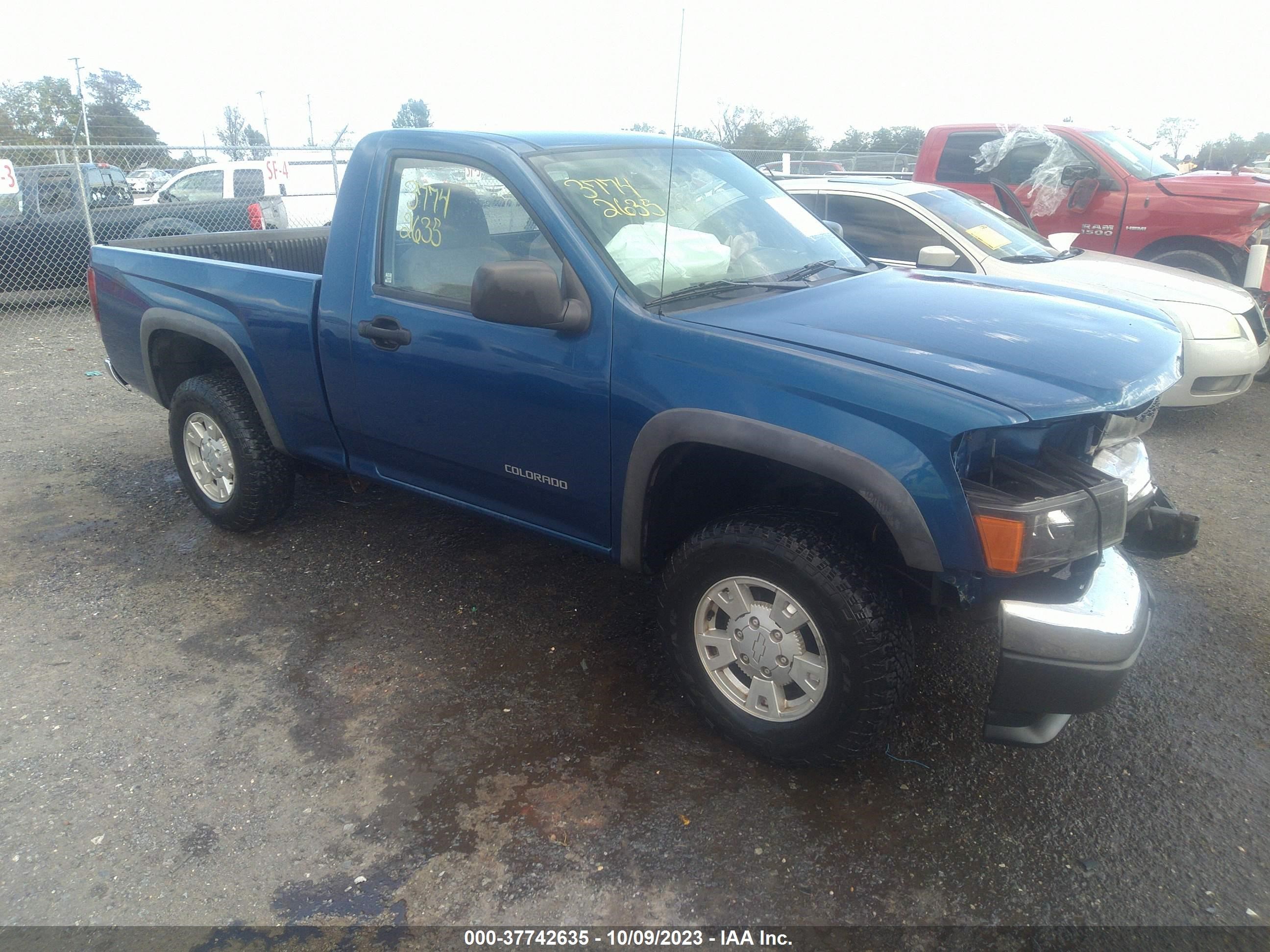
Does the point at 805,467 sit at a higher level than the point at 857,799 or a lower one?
higher

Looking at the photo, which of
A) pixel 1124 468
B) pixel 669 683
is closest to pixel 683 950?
pixel 669 683

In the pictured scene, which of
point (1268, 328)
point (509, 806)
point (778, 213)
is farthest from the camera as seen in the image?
point (1268, 328)

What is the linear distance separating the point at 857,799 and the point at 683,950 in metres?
0.74

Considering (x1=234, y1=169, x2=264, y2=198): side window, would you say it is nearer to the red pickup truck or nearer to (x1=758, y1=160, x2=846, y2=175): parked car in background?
(x1=758, y1=160, x2=846, y2=175): parked car in background

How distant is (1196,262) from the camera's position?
7277 millimetres

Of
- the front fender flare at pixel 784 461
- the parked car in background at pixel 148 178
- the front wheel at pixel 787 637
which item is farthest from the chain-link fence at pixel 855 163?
the front wheel at pixel 787 637

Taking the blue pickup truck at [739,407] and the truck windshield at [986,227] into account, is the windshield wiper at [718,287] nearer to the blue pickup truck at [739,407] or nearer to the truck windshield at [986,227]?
the blue pickup truck at [739,407]

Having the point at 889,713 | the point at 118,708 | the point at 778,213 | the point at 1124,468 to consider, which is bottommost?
the point at 118,708

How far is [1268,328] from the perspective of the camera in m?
6.89

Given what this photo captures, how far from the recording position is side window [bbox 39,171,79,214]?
414 inches

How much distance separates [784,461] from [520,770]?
1271 mm

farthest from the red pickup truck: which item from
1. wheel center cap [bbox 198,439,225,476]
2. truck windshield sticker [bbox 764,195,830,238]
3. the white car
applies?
wheel center cap [bbox 198,439,225,476]

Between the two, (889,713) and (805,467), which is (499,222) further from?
(889,713)

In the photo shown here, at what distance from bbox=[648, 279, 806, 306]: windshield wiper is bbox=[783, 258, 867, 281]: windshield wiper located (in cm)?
9
